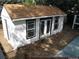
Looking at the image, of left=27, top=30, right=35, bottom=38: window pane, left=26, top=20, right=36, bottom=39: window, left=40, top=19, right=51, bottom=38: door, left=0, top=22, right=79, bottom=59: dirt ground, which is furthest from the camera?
left=40, top=19, right=51, bottom=38: door

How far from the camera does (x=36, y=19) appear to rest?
42.3 feet

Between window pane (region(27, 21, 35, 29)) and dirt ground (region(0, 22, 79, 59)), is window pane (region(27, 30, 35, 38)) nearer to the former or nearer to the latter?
window pane (region(27, 21, 35, 29))

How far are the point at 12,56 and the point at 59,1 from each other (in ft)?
44.6

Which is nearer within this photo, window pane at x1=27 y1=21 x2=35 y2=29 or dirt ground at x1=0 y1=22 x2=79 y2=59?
dirt ground at x1=0 y1=22 x2=79 y2=59

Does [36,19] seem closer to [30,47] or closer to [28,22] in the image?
[28,22]

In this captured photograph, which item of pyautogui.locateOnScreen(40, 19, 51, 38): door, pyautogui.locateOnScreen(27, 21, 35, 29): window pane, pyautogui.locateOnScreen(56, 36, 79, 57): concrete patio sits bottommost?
pyautogui.locateOnScreen(56, 36, 79, 57): concrete patio

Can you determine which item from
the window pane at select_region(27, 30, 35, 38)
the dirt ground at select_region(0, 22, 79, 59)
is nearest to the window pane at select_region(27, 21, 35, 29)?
the window pane at select_region(27, 30, 35, 38)

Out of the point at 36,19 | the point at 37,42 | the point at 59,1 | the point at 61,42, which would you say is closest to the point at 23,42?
the point at 37,42

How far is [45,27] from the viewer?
47.4 ft

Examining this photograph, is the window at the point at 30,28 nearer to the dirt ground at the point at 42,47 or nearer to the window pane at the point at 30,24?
the window pane at the point at 30,24

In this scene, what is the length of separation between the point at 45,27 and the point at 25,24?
330cm

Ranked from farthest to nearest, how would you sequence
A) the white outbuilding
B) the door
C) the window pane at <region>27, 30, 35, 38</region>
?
the door < the window pane at <region>27, 30, 35, 38</region> < the white outbuilding

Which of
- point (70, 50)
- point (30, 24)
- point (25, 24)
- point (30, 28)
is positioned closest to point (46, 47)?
point (70, 50)

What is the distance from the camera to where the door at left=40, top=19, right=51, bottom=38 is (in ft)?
46.0
